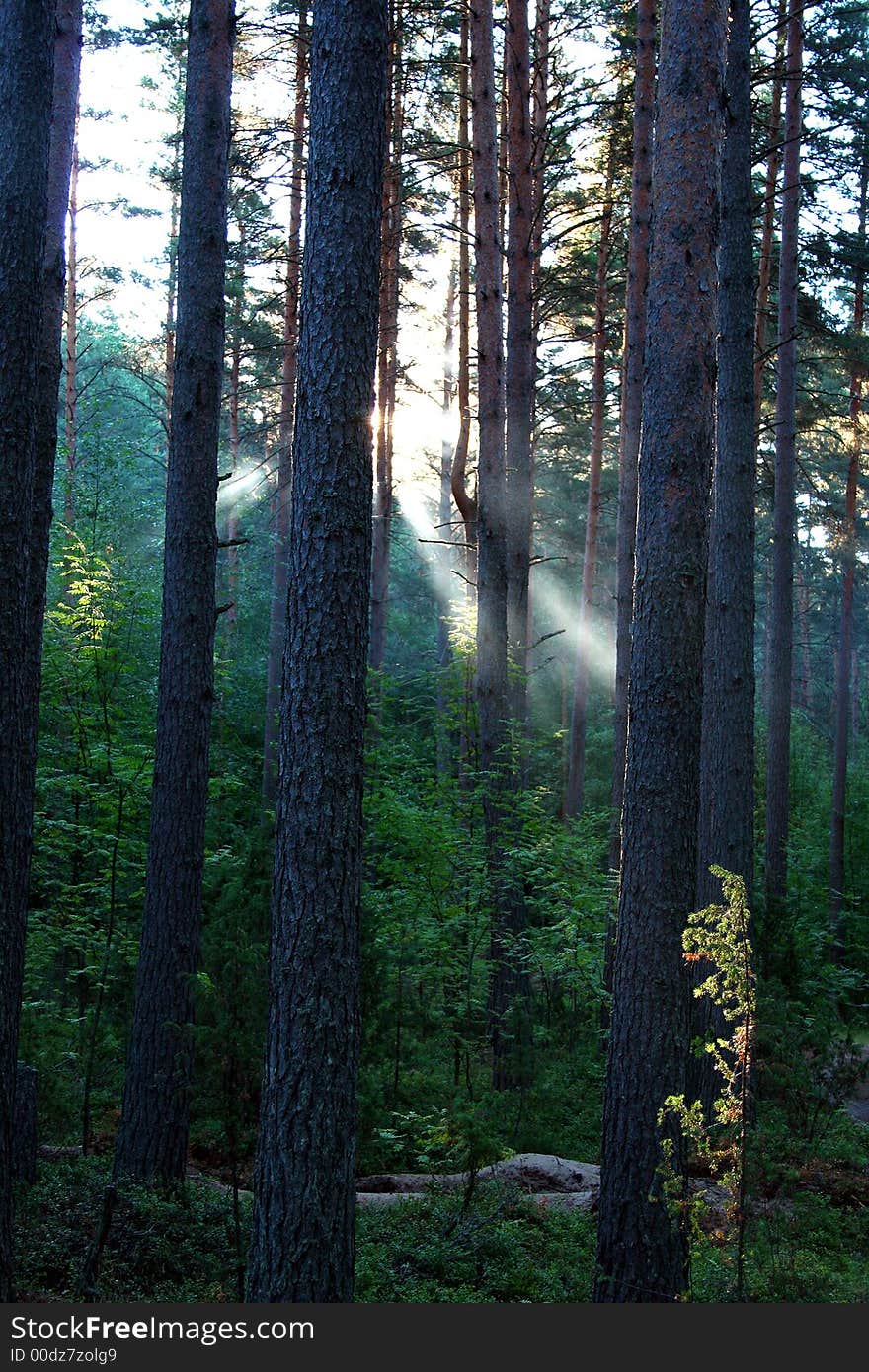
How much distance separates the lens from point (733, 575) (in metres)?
9.59

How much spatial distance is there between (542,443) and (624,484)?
19060 millimetres

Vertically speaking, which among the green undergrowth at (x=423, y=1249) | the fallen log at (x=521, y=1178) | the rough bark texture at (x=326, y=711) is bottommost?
the fallen log at (x=521, y=1178)

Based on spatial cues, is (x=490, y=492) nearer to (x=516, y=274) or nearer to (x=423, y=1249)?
(x=516, y=274)

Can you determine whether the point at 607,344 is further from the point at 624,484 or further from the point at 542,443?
the point at 542,443

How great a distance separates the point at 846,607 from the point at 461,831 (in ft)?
48.1

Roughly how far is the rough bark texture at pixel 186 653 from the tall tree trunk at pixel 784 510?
1119 centimetres

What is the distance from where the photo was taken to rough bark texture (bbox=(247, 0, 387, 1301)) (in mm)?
4633

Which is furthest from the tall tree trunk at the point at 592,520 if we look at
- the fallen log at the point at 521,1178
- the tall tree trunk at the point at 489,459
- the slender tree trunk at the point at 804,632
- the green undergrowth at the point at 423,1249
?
the slender tree trunk at the point at 804,632

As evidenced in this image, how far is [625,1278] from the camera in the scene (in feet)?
17.3

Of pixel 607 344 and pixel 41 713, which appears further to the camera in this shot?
pixel 607 344

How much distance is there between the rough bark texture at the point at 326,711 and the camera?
4.63 meters

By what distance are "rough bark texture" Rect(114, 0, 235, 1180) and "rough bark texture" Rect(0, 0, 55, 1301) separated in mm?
1965

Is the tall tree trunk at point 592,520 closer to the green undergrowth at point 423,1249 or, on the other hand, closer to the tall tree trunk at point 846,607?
the tall tree trunk at point 846,607

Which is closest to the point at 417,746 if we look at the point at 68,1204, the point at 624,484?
the point at 624,484
